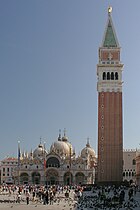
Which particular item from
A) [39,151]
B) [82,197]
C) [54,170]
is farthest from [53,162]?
[82,197]

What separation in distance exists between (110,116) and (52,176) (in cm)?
3107

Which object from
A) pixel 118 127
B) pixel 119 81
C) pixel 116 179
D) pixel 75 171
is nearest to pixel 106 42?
pixel 119 81

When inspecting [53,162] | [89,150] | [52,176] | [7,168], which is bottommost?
[52,176]

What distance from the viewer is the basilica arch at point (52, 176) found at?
101 metres

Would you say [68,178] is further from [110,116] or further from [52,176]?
[110,116]

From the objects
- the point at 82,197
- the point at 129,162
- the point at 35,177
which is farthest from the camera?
the point at 35,177

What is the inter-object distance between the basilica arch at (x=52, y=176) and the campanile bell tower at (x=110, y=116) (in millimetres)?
26798

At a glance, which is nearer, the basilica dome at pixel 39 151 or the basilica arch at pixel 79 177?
the basilica arch at pixel 79 177

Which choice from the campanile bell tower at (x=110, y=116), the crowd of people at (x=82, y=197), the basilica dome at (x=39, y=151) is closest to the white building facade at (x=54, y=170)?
the basilica dome at (x=39, y=151)

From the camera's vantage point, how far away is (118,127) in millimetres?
76688

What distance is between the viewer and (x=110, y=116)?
253ft

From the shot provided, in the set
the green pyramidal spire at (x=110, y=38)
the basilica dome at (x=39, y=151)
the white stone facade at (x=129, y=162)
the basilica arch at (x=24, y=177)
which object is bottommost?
the basilica arch at (x=24, y=177)

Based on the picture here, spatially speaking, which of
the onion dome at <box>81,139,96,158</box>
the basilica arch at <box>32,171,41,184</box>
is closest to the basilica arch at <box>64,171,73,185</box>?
the basilica arch at <box>32,171,41,184</box>

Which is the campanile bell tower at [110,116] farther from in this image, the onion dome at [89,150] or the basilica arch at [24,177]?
the onion dome at [89,150]
